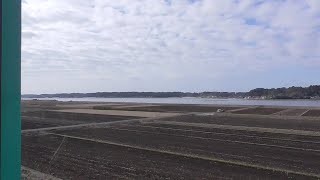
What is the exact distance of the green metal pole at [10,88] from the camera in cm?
146

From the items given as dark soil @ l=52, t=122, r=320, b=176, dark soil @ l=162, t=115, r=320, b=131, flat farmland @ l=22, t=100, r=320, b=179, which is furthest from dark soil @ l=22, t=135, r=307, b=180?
dark soil @ l=162, t=115, r=320, b=131

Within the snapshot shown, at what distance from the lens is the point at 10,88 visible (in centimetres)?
148

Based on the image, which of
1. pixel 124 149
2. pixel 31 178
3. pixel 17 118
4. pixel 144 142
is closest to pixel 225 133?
pixel 144 142

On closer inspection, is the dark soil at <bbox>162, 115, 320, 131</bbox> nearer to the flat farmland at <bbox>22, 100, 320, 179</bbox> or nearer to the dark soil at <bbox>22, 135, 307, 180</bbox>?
the flat farmland at <bbox>22, 100, 320, 179</bbox>

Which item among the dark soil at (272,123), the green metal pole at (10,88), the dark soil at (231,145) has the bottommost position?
the dark soil at (231,145)

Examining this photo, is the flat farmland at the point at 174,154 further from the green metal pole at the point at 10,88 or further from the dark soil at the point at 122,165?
the green metal pole at the point at 10,88

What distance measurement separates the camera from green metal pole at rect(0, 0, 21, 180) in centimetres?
146

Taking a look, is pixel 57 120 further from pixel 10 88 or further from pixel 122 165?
pixel 10 88

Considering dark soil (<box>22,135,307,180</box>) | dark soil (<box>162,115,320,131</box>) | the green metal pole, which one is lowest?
dark soil (<box>22,135,307,180</box>)

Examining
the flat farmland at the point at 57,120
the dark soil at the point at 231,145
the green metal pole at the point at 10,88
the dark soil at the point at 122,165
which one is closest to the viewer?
the green metal pole at the point at 10,88

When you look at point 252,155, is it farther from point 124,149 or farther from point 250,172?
point 124,149

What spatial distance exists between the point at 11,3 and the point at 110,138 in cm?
2001

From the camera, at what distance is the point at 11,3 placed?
1.50 m

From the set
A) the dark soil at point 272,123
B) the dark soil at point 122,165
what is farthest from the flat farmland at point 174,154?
the dark soil at point 272,123
